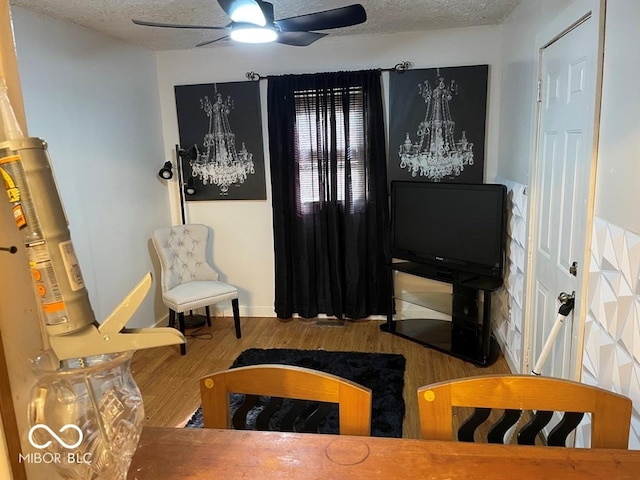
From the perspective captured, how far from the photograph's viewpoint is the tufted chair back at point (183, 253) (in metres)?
3.89

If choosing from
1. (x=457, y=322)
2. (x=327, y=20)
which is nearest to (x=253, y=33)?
(x=327, y=20)

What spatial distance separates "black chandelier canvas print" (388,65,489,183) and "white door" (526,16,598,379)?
1209 millimetres

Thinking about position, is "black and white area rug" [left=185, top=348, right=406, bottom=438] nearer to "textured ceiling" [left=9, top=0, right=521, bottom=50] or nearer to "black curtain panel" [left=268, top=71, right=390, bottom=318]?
"black curtain panel" [left=268, top=71, right=390, bottom=318]

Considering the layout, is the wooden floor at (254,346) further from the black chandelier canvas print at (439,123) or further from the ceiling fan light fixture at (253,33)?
the ceiling fan light fixture at (253,33)

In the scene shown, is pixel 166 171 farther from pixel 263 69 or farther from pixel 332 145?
pixel 332 145

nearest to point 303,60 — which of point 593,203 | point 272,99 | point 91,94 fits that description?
point 272,99

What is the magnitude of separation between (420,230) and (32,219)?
3.27m

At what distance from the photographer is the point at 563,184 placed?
2.22 metres

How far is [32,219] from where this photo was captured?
61 cm

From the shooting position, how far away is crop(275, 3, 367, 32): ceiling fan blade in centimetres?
246

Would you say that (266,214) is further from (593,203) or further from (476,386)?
(476,386)

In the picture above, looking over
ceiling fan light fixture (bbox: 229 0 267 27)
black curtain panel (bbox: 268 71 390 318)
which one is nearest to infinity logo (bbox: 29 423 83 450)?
ceiling fan light fixture (bbox: 229 0 267 27)

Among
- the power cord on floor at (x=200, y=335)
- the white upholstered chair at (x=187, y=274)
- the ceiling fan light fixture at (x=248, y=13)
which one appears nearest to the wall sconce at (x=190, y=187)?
the white upholstered chair at (x=187, y=274)

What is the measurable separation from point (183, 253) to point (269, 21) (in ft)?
7.40
